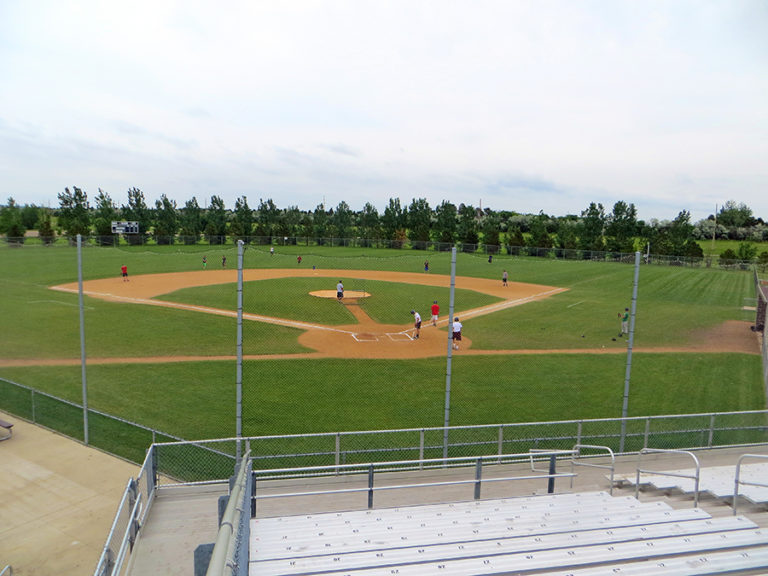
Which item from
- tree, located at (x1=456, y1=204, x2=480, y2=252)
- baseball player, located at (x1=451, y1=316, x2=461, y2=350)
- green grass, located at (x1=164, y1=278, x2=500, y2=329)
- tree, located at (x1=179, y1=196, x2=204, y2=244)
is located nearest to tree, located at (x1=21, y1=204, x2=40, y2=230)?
tree, located at (x1=179, y1=196, x2=204, y2=244)

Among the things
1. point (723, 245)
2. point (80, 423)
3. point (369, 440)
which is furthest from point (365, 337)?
point (723, 245)

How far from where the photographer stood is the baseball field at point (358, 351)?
1661 centimetres

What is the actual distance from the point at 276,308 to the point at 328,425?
19.3 meters

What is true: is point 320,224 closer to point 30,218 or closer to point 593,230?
point 593,230

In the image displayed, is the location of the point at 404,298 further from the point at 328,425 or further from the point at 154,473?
the point at 154,473

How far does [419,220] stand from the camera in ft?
318

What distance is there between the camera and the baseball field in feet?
54.5

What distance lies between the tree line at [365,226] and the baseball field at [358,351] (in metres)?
36.4

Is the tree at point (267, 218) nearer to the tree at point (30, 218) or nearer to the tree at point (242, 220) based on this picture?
the tree at point (242, 220)

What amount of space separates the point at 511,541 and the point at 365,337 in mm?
20388

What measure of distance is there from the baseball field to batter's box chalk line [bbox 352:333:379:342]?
10 centimetres

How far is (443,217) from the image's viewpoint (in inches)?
3612

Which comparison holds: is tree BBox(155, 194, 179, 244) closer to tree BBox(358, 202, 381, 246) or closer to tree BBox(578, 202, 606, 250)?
tree BBox(358, 202, 381, 246)

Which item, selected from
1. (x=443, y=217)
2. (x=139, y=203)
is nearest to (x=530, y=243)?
(x=443, y=217)
